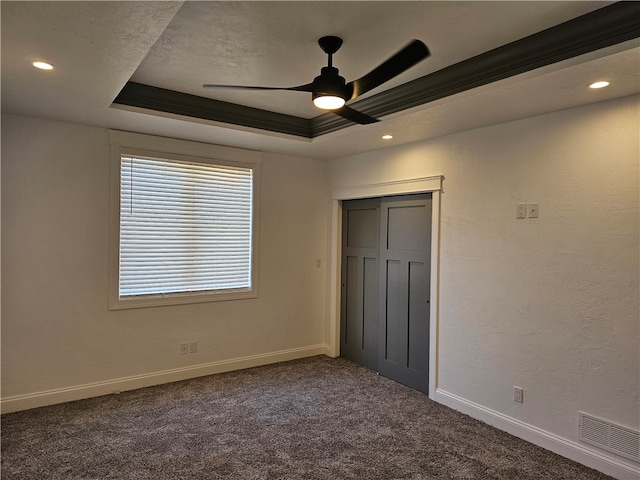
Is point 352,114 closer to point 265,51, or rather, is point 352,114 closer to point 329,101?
point 329,101

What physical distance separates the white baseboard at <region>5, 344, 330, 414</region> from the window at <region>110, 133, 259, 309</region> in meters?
0.71

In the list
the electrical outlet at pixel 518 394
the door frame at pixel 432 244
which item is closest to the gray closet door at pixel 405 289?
the door frame at pixel 432 244

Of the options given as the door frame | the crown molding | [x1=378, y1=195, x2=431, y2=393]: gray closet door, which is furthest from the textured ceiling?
[x1=378, y1=195, x2=431, y2=393]: gray closet door

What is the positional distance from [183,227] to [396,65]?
9.49 ft

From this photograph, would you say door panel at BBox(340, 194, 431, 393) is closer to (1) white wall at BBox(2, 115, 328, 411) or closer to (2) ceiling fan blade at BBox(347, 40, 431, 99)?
(1) white wall at BBox(2, 115, 328, 411)

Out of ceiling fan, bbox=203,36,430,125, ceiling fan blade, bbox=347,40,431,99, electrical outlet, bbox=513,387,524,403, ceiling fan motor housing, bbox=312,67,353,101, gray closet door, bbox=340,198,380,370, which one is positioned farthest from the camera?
gray closet door, bbox=340,198,380,370

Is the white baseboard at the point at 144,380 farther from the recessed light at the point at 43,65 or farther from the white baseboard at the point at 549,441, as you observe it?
the recessed light at the point at 43,65

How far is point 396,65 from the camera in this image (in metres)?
2.04

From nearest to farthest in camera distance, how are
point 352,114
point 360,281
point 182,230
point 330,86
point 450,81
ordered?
point 330,86 < point 352,114 < point 450,81 < point 182,230 < point 360,281

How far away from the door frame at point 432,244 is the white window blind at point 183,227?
1.07m

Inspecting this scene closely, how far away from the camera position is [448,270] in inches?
148

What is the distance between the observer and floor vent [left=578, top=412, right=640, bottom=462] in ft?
8.45

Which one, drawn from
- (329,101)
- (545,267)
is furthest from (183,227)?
(545,267)

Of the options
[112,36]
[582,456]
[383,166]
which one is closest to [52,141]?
[112,36]
